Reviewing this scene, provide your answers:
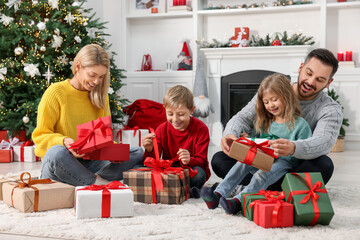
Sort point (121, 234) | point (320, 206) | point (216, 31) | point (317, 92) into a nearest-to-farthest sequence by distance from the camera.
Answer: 1. point (121, 234)
2. point (320, 206)
3. point (317, 92)
4. point (216, 31)

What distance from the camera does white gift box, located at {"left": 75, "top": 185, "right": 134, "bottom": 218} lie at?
6.44ft

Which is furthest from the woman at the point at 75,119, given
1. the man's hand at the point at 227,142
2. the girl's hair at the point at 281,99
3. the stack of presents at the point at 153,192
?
the girl's hair at the point at 281,99

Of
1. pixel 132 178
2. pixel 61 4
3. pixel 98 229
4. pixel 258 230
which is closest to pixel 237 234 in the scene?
pixel 258 230

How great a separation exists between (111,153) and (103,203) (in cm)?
41

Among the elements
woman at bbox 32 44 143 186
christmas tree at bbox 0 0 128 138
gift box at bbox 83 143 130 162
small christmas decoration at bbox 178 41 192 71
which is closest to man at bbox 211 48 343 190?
gift box at bbox 83 143 130 162

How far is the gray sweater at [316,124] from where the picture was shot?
7.21ft

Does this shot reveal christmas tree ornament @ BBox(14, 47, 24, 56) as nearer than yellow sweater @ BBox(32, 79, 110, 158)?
No

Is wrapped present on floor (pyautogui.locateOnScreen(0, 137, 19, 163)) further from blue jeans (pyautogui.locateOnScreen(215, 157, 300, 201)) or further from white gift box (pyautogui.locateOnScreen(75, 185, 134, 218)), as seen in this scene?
blue jeans (pyautogui.locateOnScreen(215, 157, 300, 201))

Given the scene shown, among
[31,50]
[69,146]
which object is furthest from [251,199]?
[31,50]

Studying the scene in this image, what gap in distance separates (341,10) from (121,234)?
4.44m

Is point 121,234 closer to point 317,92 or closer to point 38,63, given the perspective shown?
point 317,92

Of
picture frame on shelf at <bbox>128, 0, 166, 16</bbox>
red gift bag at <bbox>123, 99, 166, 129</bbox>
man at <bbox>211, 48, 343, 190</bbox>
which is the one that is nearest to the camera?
man at <bbox>211, 48, 343, 190</bbox>

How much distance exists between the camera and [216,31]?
568 centimetres

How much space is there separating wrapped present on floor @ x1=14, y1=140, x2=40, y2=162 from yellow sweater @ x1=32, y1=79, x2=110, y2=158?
154cm
